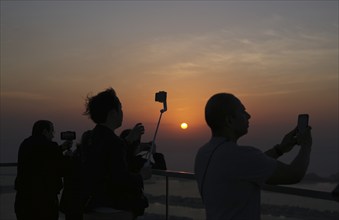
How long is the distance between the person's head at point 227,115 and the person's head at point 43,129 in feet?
10.2

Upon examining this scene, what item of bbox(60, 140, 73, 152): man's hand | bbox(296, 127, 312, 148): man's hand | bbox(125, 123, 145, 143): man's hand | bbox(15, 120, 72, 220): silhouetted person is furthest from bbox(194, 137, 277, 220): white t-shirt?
bbox(60, 140, 73, 152): man's hand

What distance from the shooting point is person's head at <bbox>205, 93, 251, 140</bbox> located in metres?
2.76

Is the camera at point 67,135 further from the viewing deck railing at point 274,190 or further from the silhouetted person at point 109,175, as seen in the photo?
the silhouetted person at point 109,175

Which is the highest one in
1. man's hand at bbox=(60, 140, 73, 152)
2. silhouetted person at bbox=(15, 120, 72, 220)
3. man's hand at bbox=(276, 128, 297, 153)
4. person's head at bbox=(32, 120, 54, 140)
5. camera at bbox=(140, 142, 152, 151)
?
man's hand at bbox=(276, 128, 297, 153)

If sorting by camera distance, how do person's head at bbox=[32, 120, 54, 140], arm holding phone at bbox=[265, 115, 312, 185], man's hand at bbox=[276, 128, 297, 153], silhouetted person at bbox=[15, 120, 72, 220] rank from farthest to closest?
person's head at bbox=[32, 120, 54, 140] → silhouetted person at bbox=[15, 120, 72, 220] → man's hand at bbox=[276, 128, 297, 153] → arm holding phone at bbox=[265, 115, 312, 185]

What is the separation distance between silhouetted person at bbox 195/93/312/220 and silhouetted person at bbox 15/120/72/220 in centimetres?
282

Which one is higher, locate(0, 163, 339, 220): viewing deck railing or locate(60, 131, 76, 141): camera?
locate(60, 131, 76, 141): camera

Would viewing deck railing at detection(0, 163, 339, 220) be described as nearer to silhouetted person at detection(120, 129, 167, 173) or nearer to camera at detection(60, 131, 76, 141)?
silhouetted person at detection(120, 129, 167, 173)

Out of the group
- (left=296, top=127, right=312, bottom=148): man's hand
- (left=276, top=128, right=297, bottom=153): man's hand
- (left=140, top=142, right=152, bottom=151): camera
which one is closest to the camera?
(left=296, top=127, right=312, bottom=148): man's hand

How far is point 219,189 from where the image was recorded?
271 cm

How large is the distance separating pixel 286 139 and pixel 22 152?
3.33 metres

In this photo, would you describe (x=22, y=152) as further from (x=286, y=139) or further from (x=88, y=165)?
(x=286, y=139)

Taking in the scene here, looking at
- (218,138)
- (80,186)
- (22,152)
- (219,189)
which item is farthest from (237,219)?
(22,152)

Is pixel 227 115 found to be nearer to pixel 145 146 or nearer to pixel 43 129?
pixel 145 146
